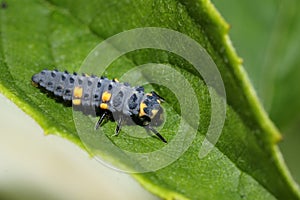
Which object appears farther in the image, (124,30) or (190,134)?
(124,30)

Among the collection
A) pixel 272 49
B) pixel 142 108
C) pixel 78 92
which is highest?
pixel 272 49

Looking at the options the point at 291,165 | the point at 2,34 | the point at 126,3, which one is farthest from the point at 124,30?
the point at 291,165

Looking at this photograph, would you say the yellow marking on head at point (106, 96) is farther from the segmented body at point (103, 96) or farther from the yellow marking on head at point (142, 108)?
the yellow marking on head at point (142, 108)

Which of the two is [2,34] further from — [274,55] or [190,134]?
[274,55]

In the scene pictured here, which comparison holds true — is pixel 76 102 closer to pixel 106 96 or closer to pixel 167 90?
pixel 106 96

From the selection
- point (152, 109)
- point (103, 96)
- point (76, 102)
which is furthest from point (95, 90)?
point (152, 109)

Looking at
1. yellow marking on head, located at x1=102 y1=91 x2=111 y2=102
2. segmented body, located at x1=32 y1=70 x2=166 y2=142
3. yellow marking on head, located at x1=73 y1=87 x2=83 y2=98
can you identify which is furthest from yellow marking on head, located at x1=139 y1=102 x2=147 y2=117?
yellow marking on head, located at x1=73 y1=87 x2=83 y2=98

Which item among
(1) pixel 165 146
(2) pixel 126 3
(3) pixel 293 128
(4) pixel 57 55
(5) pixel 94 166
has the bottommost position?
(1) pixel 165 146
